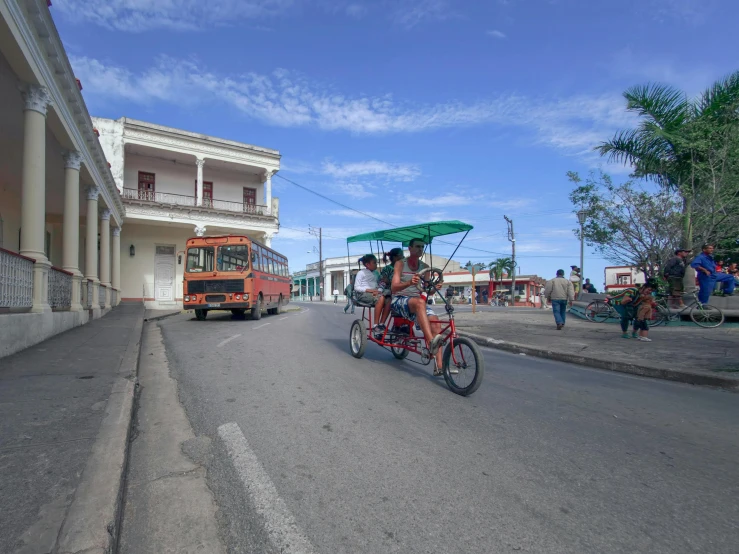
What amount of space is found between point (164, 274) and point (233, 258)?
12.4 m

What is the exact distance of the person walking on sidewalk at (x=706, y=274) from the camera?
1099 centimetres

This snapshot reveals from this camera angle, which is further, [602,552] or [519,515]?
[519,515]

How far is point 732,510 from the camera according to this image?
8.11 feet

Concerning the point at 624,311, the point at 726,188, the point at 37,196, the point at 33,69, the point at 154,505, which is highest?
the point at 33,69

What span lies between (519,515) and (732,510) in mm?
1195

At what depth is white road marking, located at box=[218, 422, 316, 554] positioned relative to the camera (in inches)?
84.3

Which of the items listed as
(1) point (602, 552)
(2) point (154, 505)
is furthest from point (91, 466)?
(1) point (602, 552)

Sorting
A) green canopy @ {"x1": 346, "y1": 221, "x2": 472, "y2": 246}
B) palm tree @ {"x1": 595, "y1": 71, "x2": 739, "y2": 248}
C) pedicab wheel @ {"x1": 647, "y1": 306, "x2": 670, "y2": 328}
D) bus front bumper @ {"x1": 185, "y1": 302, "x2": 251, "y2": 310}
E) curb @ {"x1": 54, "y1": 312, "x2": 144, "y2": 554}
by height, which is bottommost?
curb @ {"x1": 54, "y1": 312, "x2": 144, "y2": 554}

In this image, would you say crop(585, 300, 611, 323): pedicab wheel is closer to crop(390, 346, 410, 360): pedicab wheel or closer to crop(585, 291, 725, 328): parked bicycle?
crop(585, 291, 725, 328): parked bicycle

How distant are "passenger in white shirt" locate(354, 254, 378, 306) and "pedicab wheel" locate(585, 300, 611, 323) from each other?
9664mm

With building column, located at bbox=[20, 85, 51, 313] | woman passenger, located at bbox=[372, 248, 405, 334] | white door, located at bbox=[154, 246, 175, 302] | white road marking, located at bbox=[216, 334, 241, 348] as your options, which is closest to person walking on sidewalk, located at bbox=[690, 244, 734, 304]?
woman passenger, located at bbox=[372, 248, 405, 334]

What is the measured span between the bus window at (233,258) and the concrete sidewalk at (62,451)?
907 cm

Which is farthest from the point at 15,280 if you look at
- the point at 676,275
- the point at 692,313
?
the point at 692,313

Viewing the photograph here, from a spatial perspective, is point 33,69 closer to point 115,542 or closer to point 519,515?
point 115,542
